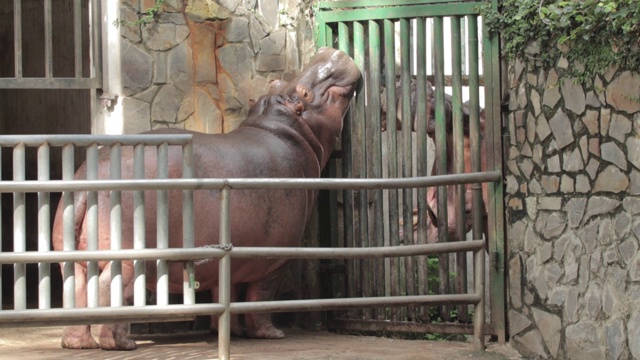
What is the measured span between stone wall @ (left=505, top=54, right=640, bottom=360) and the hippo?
4.27ft

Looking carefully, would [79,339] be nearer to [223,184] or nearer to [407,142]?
[223,184]

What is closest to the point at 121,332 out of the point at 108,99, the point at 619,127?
the point at 108,99

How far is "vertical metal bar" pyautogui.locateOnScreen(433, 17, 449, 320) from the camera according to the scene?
7539mm

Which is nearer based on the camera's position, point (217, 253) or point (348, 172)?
point (217, 253)

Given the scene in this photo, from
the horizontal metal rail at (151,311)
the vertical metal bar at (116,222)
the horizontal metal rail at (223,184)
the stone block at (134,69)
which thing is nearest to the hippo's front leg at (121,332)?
the vertical metal bar at (116,222)

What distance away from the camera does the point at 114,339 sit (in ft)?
21.7

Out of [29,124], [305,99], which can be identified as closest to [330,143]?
[305,99]

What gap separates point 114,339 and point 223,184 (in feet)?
4.08

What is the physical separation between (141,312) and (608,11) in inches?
112

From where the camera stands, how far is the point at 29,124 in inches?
430

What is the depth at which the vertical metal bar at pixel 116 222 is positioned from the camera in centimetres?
600

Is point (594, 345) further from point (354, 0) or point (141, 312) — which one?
point (354, 0)

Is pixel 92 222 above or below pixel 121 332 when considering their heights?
above

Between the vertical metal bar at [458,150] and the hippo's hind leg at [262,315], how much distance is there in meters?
1.16
